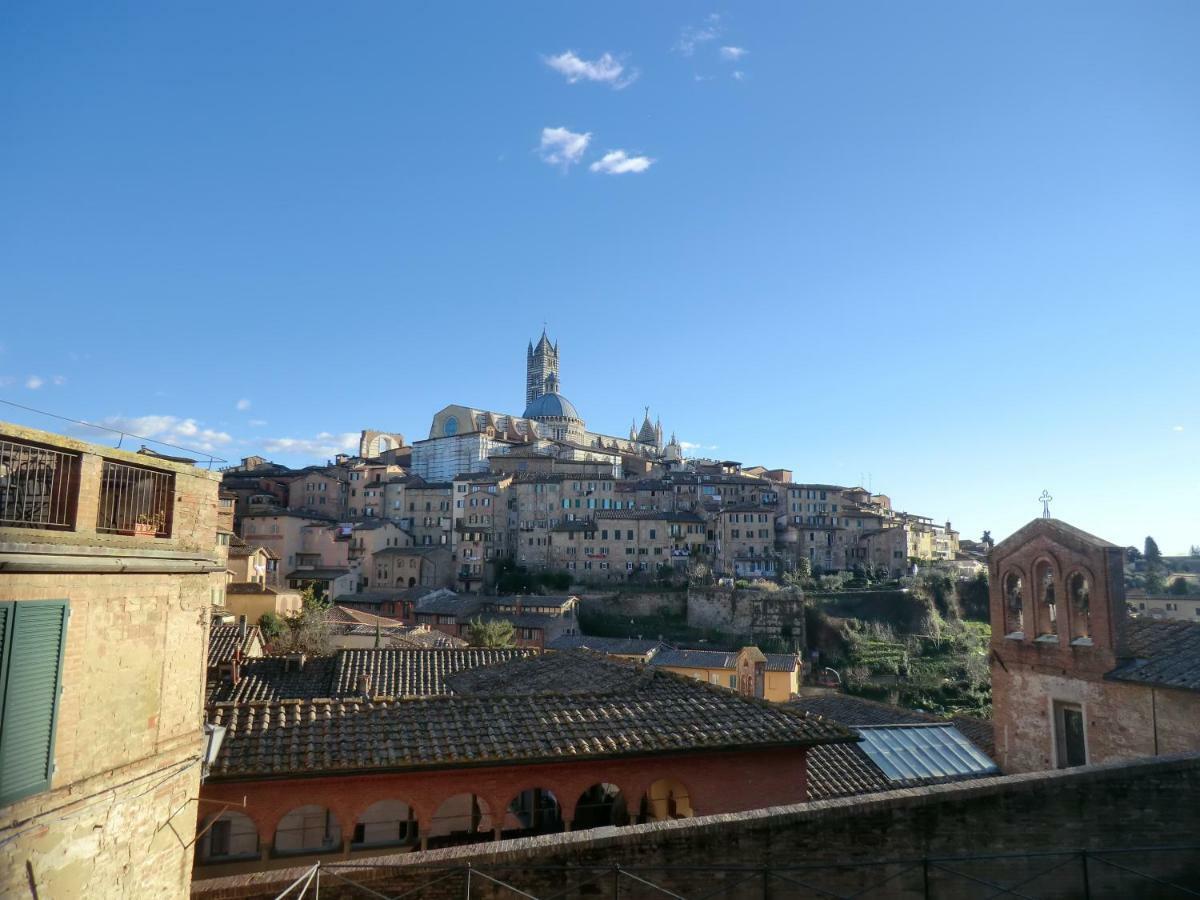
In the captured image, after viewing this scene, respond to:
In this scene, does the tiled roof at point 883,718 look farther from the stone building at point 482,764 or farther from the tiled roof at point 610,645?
the tiled roof at point 610,645

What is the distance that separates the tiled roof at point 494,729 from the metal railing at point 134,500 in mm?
4226

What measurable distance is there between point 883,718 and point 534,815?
47.4 ft

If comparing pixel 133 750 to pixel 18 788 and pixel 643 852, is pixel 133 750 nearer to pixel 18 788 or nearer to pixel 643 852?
pixel 18 788

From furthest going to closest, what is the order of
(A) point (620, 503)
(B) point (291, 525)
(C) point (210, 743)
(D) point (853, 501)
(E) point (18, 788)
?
(D) point (853, 501) → (A) point (620, 503) → (B) point (291, 525) → (C) point (210, 743) → (E) point (18, 788)

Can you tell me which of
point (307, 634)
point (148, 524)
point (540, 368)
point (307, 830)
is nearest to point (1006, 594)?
point (307, 830)

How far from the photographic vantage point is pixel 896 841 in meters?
10.2

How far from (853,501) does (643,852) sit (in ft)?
301

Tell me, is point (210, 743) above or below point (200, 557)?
below

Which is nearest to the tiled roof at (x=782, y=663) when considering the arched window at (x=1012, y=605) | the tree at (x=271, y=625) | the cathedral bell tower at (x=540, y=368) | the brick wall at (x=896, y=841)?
the arched window at (x=1012, y=605)

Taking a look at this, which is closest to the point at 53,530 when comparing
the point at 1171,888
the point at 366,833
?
the point at 366,833

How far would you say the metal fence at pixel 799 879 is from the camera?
8547 mm

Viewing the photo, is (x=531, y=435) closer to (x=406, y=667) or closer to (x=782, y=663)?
(x=782, y=663)

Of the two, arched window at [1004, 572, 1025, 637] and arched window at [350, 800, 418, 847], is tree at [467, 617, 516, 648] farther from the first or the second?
arched window at [1004, 572, 1025, 637]

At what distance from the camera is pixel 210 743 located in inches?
408
